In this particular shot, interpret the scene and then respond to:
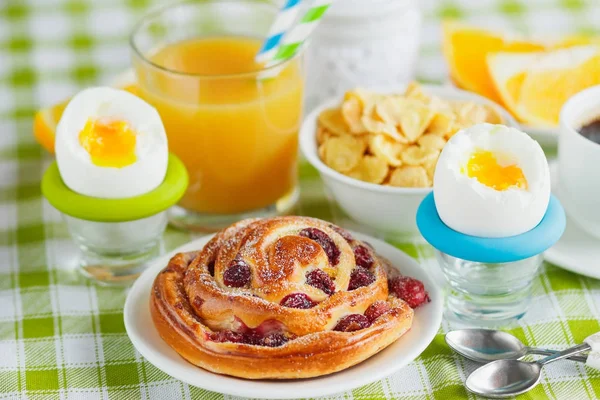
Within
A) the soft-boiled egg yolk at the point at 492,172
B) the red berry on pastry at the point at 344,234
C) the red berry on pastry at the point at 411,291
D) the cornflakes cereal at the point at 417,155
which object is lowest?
the red berry on pastry at the point at 411,291

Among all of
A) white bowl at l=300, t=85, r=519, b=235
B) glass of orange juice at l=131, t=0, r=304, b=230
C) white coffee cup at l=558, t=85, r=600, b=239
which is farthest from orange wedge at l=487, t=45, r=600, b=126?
glass of orange juice at l=131, t=0, r=304, b=230

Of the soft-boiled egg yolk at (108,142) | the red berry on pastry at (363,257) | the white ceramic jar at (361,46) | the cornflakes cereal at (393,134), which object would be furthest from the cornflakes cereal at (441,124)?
the soft-boiled egg yolk at (108,142)

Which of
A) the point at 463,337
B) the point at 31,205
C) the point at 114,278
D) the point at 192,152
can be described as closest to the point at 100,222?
the point at 114,278

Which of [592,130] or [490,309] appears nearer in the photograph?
[490,309]

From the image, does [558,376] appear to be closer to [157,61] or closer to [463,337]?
[463,337]

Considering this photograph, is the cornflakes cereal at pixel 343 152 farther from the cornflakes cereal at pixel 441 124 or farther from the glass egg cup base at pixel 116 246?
the glass egg cup base at pixel 116 246

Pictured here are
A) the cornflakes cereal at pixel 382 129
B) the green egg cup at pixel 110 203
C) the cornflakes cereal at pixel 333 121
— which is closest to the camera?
the green egg cup at pixel 110 203

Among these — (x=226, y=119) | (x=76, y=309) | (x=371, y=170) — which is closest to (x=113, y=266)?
(x=76, y=309)

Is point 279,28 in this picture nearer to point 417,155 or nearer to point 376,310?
point 417,155
